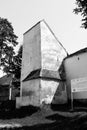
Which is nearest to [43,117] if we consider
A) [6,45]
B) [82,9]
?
[82,9]

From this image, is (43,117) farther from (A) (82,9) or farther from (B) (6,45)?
(B) (6,45)

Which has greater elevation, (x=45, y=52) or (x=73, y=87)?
(x=45, y=52)

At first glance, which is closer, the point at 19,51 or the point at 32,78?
the point at 32,78

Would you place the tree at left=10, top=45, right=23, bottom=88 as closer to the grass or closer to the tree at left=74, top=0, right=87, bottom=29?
the grass

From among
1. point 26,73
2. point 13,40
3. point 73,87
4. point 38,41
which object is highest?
point 13,40

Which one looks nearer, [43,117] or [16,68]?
[43,117]

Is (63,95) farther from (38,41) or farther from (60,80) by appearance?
(38,41)

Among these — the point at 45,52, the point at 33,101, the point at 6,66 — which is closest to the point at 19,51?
the point at 6,66

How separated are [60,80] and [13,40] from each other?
43.3ft

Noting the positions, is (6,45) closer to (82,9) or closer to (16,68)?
(16,68)

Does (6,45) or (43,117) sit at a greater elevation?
(6,45)

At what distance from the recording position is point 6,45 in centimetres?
2944

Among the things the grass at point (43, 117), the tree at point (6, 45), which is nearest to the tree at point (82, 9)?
the grass at point (43, 117)

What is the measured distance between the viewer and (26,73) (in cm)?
2552
